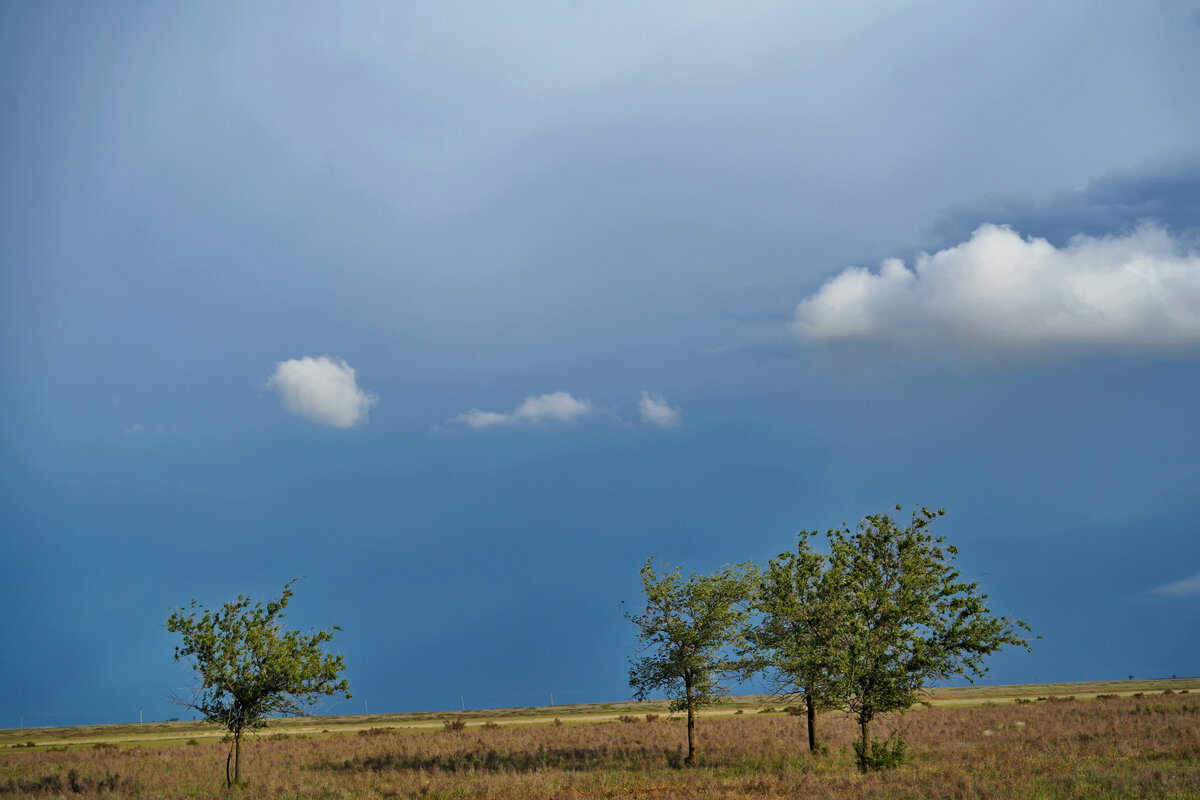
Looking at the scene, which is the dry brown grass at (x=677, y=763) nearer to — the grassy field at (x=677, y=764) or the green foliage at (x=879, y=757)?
the grassy field at (x=677, y=764)

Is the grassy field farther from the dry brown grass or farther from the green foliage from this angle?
the green foliage

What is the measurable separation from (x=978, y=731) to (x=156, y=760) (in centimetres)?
5006

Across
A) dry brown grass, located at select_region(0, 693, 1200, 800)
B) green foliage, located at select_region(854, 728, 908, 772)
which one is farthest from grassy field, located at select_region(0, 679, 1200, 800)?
green foliage, located at select_region(854, 728, 908, 772)

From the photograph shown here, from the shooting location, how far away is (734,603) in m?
35.8

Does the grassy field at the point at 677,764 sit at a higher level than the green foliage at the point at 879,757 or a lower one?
lower

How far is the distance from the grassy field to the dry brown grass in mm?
113

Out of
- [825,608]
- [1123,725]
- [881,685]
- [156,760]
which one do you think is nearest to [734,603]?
[825,608]

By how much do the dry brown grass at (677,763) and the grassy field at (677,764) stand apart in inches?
4.4

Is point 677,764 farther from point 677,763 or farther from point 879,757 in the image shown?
point 879,757

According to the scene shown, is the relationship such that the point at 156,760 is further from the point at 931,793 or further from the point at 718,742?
the point at 931,793

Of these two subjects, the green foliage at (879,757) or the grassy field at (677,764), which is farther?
the green foliage at (879,757)

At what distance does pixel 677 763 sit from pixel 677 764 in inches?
11.7

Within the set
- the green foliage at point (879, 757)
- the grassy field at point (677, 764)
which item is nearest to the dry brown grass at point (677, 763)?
the grassy field at point (677, 764)

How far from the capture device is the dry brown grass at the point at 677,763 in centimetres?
2431
